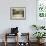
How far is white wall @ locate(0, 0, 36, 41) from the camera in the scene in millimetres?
7340

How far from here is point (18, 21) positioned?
741cm

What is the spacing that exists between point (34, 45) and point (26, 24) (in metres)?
1.19

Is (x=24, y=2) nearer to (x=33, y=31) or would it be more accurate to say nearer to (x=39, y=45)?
(x=33, y=31)

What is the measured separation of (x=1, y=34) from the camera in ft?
24.4

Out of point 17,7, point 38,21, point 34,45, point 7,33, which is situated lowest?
point 34,45

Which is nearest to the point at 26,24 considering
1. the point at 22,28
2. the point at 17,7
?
the point at 22,28

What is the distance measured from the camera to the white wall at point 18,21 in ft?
24.1

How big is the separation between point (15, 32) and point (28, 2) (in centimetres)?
151

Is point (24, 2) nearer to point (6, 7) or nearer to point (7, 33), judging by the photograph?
point (6, 7)

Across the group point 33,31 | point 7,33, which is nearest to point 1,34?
point 7,33

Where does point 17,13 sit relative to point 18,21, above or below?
above

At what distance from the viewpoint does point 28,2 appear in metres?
7.34

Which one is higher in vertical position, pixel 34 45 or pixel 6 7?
pixel 6 7

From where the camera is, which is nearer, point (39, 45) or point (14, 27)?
point (39, 45)
